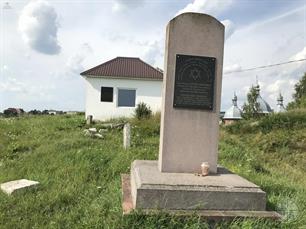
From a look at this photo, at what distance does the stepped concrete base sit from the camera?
4.59 meters

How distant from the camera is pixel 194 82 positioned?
5559 millimetres

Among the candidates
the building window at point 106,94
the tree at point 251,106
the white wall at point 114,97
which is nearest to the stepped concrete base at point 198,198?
the white wall at point 114,97

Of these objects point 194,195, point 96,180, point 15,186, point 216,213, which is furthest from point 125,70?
point 216,213

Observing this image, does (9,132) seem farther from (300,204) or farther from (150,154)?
(300,204)

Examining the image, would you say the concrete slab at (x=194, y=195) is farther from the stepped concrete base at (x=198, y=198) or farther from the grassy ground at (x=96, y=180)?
the grassy ground at (x=96, y=180)

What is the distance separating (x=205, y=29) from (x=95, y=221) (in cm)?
311

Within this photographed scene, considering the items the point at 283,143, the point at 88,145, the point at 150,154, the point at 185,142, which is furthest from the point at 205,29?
the point at 283,143

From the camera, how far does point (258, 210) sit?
484 centimetres

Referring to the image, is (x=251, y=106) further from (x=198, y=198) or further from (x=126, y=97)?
(x=198, y=198)

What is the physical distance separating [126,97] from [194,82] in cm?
1709

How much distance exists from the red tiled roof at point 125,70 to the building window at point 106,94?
0.81 metres

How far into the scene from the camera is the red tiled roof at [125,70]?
22141 millimetres

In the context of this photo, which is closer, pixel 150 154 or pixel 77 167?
pixel 77 167

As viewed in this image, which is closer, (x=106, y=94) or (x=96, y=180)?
(x=96, y=180)
